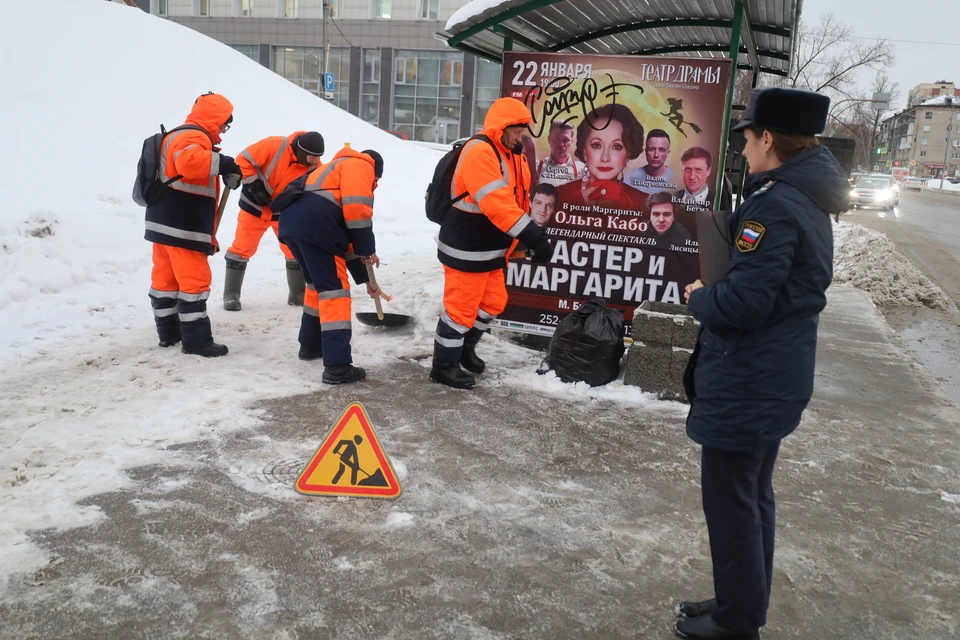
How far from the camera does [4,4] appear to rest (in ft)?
59.1

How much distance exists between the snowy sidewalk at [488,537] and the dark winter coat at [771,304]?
0.89 meters

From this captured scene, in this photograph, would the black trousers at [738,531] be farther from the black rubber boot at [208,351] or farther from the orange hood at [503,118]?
the black rubber boot at [208,351]

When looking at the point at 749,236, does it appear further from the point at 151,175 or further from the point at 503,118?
the point at 151,175

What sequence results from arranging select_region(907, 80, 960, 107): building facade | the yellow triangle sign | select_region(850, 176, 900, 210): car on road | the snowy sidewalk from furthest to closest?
select_region(907, 80, 960, 107): building facade < select_region(850, 176, 900, 210): car on road < the yellow triangle sign < the snowy sidewalk

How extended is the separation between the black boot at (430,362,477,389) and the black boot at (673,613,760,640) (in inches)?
113

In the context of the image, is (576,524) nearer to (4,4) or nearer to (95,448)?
(95,448)

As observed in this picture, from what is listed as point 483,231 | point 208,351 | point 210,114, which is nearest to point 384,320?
point 208,351

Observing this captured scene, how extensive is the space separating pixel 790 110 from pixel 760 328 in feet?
2.23

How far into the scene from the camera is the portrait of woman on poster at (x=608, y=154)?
6.03 m

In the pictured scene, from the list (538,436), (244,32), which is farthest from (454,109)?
(538,436)

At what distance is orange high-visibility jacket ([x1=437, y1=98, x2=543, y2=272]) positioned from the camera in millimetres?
5012

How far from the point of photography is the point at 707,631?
2676 mm

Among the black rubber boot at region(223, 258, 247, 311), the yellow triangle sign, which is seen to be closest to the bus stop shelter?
the black rubber boot at region(223, 258, 247, 311)
